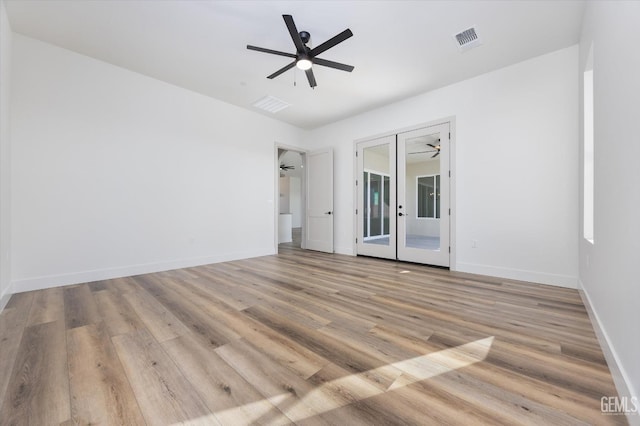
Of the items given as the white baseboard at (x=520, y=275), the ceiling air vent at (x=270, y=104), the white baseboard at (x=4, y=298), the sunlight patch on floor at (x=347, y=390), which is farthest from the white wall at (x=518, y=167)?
the white baseboard at (x=4, y=298)

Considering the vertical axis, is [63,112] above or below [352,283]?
above

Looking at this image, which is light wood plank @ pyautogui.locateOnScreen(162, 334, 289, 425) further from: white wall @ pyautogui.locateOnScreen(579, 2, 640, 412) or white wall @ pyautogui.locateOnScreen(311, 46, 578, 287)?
white wall @ pyautogui.locateOnScreen(311, 46, 578, 287)

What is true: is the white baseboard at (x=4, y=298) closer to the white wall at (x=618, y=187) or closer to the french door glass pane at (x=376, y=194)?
the white wall at (x=618, y=187)

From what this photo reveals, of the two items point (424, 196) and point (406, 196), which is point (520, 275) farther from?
point (406, 196)

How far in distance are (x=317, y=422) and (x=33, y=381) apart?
1636mm

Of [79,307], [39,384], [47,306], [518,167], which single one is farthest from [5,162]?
[518,167]

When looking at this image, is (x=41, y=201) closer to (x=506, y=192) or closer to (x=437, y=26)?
(x=437, y=26)

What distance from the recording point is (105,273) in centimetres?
358

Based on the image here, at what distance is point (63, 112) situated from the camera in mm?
3328

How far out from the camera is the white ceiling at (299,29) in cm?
261

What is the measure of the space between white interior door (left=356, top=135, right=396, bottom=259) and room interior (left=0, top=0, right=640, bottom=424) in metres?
0.37

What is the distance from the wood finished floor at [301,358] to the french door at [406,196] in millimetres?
1561

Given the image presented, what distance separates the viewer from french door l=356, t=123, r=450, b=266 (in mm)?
4289

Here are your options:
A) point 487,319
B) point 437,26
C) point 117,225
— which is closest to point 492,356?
point 487,319
